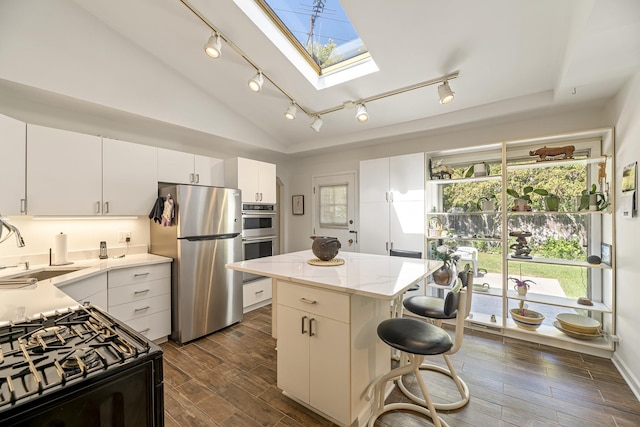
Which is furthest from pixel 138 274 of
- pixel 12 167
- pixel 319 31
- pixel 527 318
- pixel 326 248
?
pixel 527 318

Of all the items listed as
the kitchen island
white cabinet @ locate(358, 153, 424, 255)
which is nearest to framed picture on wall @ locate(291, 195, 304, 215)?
white cabinet @ locate(358, 153, 424, 255)

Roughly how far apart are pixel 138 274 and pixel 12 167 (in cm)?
126

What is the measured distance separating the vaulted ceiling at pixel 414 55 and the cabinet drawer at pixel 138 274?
5.21 ft

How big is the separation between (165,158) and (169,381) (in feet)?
7.43

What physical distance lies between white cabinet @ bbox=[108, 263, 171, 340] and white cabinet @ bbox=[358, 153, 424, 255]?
2534 millimetres

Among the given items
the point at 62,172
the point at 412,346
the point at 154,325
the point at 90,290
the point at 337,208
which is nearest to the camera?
the point at 412,346

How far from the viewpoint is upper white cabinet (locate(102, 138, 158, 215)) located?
8.35ft

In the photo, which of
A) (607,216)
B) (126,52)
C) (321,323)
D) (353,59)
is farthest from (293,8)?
(607,216)

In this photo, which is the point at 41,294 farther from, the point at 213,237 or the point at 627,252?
the point at 627,252

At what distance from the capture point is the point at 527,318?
106 inches

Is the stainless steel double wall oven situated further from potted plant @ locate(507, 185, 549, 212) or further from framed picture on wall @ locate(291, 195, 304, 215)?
potted plant @ locate(507, 185, 549, 212)

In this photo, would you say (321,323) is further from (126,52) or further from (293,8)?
(126,52)

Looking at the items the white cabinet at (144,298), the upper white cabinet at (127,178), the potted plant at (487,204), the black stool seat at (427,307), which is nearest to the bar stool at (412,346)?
the black stool seat at (427,307)

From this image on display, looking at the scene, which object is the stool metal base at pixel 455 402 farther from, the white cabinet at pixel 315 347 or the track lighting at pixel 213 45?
the track lighting at pixel 213 45
